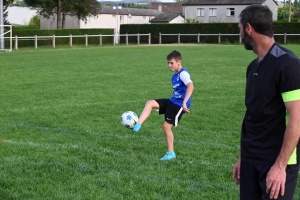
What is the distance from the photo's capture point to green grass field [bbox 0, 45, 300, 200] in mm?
6125

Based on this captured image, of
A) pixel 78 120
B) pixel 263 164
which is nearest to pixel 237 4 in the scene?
pixel 78 120

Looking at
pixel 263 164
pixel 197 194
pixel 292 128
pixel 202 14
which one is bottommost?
pixel 197 194

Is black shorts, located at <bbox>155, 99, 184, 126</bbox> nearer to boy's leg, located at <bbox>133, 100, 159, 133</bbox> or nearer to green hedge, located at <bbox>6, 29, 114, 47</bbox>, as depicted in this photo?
boy's leg, located at <bbox>133, 100, 159, 133</bbox>

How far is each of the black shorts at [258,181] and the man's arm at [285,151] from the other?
0.10 meters

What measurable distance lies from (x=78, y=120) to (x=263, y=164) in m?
7.16

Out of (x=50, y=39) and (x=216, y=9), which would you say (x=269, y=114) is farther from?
(x=216, y=9)

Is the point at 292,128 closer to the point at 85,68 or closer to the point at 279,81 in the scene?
the point at 279,81

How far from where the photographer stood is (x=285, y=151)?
3.33m

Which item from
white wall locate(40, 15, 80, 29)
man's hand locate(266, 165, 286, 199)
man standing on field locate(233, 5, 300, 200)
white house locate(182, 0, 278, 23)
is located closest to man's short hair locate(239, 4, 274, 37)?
man standing on field locate(233, 5, 300, 200)

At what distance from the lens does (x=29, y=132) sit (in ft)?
30.2

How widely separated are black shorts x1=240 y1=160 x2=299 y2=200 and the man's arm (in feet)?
0.31

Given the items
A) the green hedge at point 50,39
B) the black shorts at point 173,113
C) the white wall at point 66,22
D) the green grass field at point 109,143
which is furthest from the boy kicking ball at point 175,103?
the white wall at point 66,22

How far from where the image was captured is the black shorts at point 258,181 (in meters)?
3.46

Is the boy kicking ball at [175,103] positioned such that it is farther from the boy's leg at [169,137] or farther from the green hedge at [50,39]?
the green hedge at [50,39]
